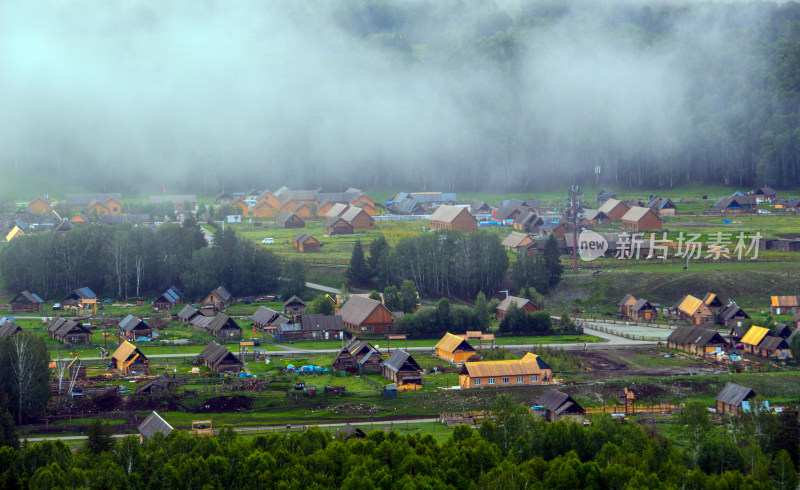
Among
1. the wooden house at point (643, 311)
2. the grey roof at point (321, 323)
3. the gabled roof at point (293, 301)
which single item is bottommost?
the wooden house at point (643, 311)

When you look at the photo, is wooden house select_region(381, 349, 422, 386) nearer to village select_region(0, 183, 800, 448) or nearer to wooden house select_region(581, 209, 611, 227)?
village select_region(0, 183, 800, 448)

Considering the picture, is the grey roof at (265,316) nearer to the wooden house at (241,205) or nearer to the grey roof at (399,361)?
the grey roof at (399,361)

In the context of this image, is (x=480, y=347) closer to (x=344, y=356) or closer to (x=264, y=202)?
(x=344, y=356)

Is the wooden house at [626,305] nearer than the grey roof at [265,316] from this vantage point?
No

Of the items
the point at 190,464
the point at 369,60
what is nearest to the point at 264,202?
the point at 190,464

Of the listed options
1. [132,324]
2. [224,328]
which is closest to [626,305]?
[224,328]

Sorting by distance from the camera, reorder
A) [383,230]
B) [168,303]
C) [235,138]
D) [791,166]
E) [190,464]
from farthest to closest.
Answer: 1. [235,138]
2. [791,166]
3. [383,230]
4. [168,303]
5. [190,464]

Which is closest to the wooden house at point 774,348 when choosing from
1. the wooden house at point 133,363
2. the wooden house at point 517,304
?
the wooden house at point 517,304
